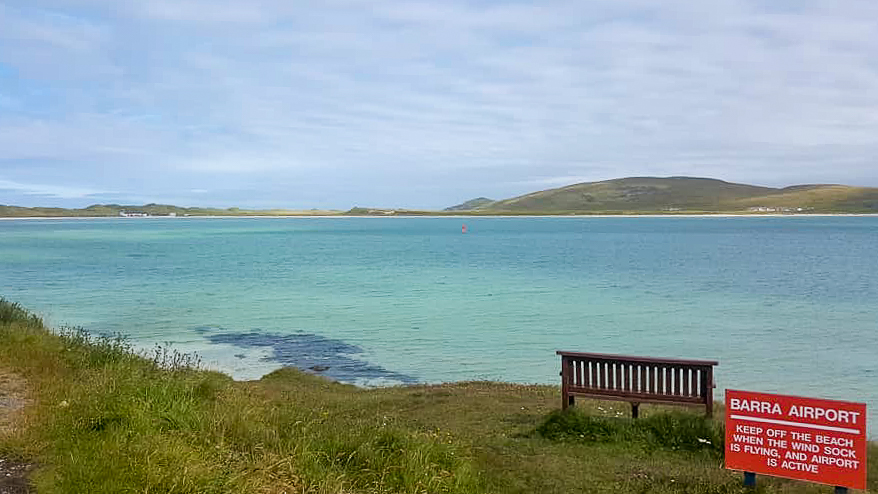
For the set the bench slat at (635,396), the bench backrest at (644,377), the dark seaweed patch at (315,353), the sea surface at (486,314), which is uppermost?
the bench backrest at (644,377)

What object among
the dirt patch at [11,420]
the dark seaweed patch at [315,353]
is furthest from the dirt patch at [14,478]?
the dark seaweed patch at [315,353]

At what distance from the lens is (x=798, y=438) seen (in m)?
7.16

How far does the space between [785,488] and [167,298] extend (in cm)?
3780

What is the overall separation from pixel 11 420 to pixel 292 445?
3658 mm

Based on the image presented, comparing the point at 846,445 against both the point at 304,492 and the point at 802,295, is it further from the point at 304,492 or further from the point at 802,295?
the point at 802,295

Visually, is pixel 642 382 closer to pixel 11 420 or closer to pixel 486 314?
pixel 11 420

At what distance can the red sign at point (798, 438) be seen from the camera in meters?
6.88

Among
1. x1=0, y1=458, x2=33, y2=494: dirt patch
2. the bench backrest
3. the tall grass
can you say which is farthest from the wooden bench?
x1=0, y1=458, x2=33, y2=494: dirt patch

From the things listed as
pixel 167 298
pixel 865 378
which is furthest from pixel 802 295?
pixel 167 298

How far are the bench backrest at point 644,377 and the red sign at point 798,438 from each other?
2268 mm

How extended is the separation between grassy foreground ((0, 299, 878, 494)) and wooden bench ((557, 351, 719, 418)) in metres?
0.32

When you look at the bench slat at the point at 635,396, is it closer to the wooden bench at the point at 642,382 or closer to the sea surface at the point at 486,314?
the wooden bench at the point at 642,382

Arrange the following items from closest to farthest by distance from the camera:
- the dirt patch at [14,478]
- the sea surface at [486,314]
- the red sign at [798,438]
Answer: the dirt patch at [14,478], the red sign at [798,438], the sea surface at [486,314]

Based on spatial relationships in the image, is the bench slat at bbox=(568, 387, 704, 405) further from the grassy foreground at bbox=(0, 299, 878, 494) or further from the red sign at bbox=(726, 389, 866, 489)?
→ the red sign at bbox=(726, 389, 866, 489)
